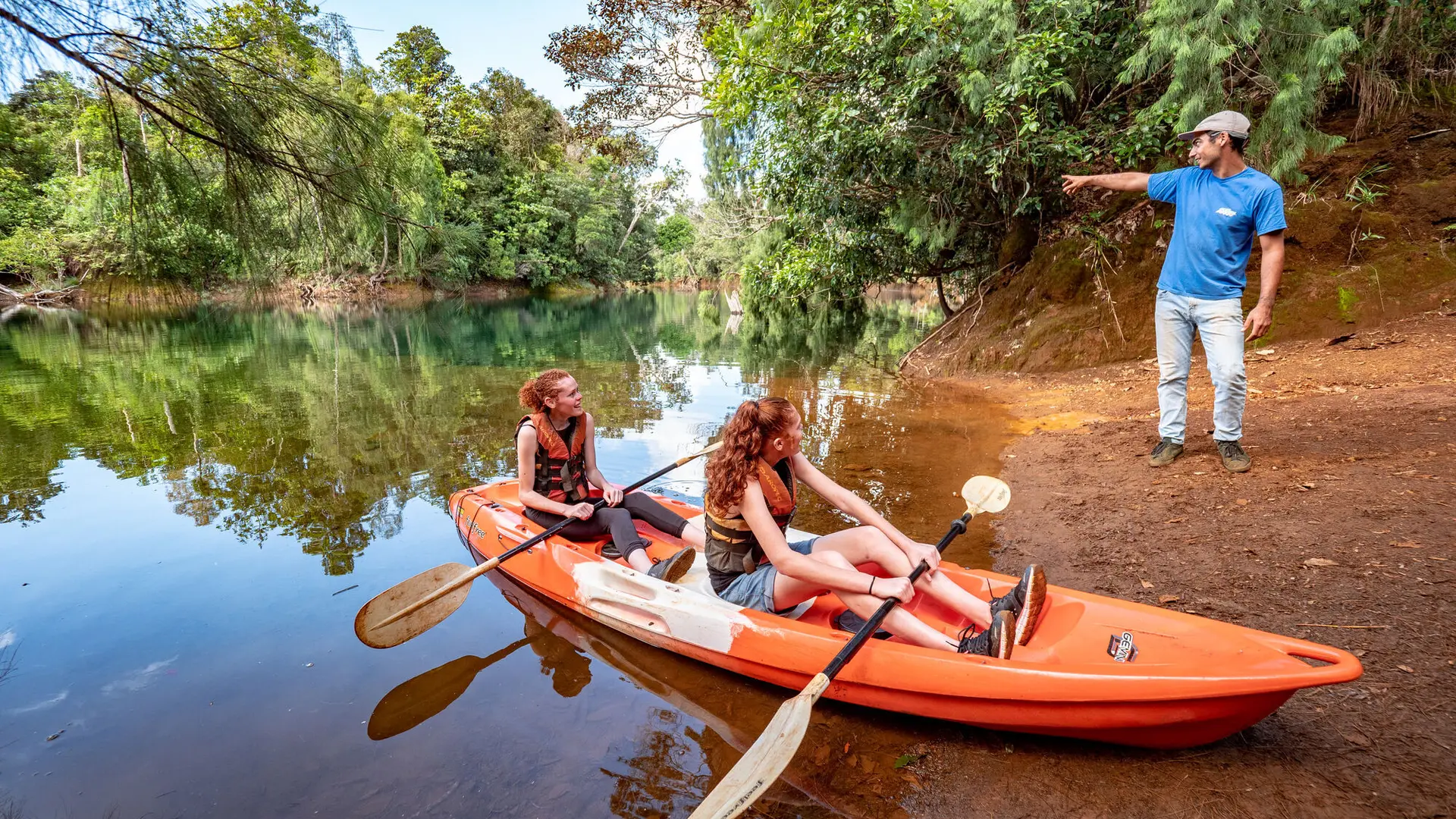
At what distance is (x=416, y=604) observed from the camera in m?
3.35

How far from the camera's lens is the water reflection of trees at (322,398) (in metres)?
5.52

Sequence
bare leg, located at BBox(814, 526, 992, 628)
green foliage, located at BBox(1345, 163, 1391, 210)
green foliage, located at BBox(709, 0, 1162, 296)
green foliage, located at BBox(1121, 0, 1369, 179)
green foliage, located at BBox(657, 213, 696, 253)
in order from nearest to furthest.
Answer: bare leg, located at BBox(814, 526, 992, 628)
green foliage, located at BBox(1121, 0, 1369, 179)
green foliage, located at BBox(1345, 163, 1391, 210)
green foliage, located at BBox(709, 0, 1162, 296)
green foliage, located at BBox(657, 213, 696, 253)

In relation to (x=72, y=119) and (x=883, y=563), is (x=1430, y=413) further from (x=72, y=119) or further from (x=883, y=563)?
(x=72, y=119)

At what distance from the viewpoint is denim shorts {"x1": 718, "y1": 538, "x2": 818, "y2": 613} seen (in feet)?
9.41

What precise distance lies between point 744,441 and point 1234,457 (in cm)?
325

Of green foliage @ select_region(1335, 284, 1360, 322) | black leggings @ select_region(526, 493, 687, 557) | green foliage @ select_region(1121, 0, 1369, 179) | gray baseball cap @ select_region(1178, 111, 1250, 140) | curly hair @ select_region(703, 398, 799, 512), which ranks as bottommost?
black leggings @ select_region(526, 493, 687, 557)

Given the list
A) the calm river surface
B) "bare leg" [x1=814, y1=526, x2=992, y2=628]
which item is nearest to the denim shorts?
"bare leg" [x1=814, y1=526, x2=992, y2=628]

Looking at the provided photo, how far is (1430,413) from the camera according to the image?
4234 millimetres

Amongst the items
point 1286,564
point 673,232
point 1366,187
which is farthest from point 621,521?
point 673,232

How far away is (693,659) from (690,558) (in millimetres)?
550

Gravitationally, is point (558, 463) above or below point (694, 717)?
above

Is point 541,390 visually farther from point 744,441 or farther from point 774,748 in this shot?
point 774,748

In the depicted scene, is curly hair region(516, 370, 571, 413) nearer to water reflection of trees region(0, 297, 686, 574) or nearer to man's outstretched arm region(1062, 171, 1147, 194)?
water reflection of trees region(0, 297, 686, 574)

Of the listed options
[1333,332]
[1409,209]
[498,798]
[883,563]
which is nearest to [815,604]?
[883,563]
